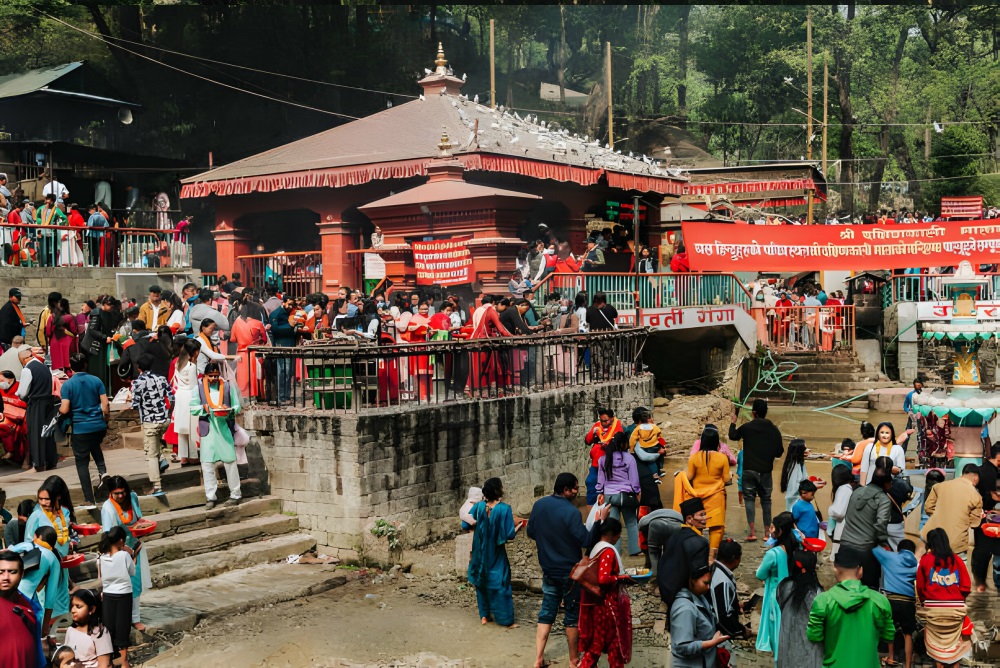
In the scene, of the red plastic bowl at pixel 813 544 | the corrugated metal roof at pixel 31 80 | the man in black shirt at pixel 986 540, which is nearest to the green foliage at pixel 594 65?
the corrugated metal roof at pixel 31 80

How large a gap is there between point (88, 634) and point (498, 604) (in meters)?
3.74

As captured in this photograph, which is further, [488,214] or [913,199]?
[913,199]

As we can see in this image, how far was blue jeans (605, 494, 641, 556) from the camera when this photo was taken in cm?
1158

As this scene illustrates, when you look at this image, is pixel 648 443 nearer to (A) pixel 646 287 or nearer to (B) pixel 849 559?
(B) pixel 849 559

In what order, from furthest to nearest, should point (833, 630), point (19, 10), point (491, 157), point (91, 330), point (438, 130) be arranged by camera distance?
point (19, 10)
point (438, 130)
point (491, 157)
point (91, 330)
point (833, 630)

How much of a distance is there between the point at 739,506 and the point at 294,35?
32.2 meters

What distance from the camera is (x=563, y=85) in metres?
54.4

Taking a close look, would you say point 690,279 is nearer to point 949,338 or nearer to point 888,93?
point 949,338

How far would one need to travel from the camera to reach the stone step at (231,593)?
374 inches

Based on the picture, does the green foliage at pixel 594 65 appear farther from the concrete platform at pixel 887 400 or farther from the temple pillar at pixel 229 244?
the concrete platform at pixel 887 400

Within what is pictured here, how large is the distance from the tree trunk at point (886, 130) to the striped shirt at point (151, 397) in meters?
45.0

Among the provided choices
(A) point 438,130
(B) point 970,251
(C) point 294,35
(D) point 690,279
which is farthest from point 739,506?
(C) point 294,35

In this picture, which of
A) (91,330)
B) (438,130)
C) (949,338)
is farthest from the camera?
(438,130)

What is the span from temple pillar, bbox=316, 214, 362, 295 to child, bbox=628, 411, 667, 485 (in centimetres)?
1216
